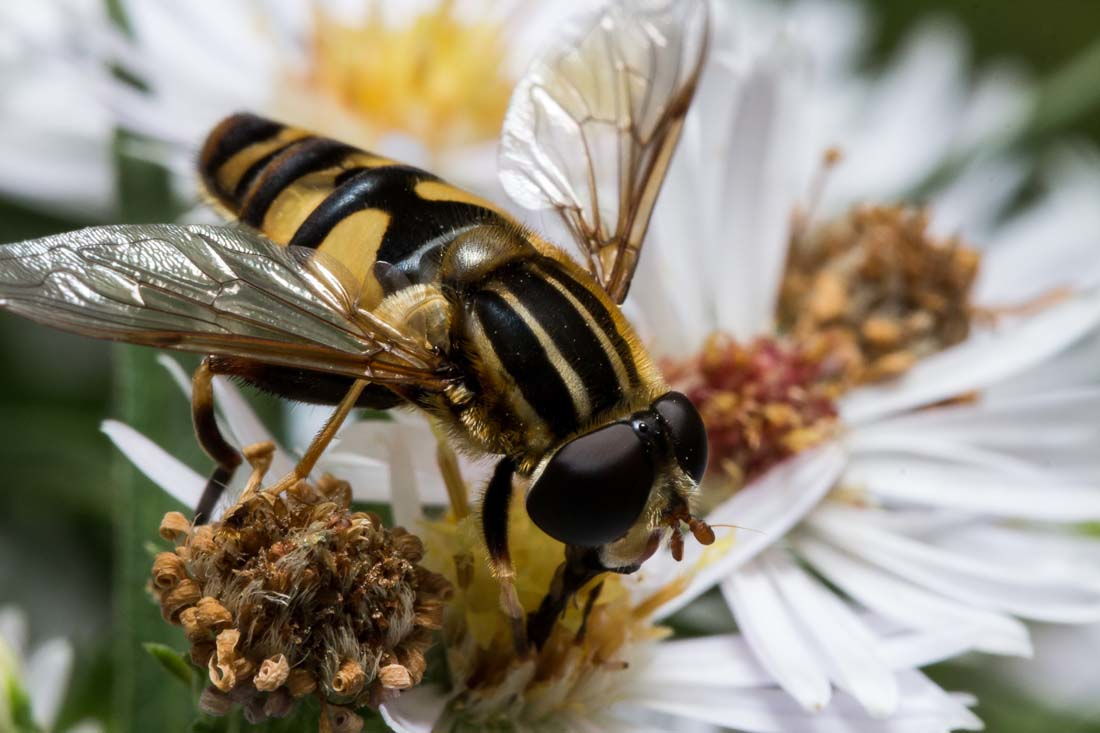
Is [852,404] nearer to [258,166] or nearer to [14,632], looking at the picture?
[258,166]

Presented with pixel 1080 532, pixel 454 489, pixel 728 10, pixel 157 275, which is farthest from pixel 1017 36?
pixel 157 275

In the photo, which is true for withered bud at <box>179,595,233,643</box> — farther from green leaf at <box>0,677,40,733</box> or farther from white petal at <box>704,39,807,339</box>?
white petal at <box>704,39,807,339</box>

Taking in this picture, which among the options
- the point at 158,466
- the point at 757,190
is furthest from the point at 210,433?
the point at 757,190

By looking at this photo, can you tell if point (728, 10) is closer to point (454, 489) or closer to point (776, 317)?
point (776, 317)

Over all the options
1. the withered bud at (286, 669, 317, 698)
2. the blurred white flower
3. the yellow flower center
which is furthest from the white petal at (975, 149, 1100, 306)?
the withered bud at (286, 669, 317, 698)

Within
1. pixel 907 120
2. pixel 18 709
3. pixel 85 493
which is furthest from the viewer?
pixel 907 120
